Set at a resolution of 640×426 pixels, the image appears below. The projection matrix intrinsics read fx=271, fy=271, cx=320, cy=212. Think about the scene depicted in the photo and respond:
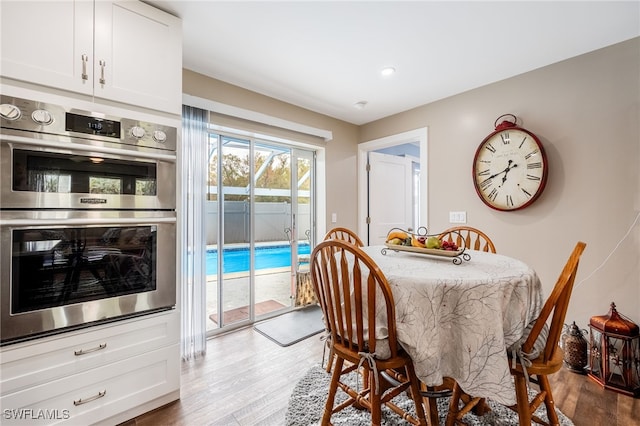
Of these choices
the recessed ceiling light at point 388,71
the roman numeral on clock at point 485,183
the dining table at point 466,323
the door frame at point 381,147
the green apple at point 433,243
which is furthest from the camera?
the door frame at point 381,147

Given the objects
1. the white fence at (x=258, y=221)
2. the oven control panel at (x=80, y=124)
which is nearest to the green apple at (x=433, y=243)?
the oven control panel at (x=80, y=124)

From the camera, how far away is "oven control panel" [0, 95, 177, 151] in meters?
1.25

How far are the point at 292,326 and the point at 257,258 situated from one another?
2.86ft

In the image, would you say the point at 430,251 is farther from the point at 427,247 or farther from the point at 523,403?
the point at 523,403

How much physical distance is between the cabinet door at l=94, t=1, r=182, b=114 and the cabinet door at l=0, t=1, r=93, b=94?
0.06 metres

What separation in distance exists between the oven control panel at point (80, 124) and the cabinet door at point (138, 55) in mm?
147

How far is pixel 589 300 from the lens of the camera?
217cm

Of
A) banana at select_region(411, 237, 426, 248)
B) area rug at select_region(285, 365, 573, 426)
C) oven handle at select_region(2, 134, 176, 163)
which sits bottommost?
area rug at select_region(285, 365, 573, 426)

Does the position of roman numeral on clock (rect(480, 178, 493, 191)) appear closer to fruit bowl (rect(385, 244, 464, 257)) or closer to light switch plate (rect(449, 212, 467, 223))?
light switch plate (rect(449, 212, 467, 223))

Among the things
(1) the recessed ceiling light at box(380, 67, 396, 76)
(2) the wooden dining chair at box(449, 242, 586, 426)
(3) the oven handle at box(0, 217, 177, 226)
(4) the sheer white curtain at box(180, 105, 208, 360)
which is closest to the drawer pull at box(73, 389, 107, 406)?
(4) the sheer white curtain at box(180, 105, 208, 360)

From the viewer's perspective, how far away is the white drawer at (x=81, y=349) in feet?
4.09

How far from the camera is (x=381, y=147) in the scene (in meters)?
3.77

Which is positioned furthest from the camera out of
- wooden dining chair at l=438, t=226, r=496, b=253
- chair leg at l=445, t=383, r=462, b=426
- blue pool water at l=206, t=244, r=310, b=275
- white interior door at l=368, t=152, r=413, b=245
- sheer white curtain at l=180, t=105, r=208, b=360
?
white interior door at l=368, t=152, r=413, b=245

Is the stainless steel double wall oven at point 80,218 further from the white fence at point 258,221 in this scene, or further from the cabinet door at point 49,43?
the white fence at point 258,221
